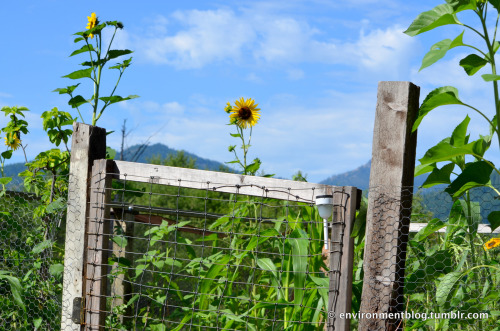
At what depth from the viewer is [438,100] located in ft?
6.27

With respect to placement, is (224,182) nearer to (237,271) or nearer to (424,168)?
(237,271)

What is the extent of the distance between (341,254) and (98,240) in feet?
4.20

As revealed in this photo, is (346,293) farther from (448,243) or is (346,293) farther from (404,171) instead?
(448,243)

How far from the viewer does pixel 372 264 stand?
6.68ft

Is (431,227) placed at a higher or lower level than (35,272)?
higher

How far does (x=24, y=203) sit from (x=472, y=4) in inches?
117

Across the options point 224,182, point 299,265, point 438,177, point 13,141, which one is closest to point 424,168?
point 438,177

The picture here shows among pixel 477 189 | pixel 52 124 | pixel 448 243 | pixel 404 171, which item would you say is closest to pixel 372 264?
pixel 404 171

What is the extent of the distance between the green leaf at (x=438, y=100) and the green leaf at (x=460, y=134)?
15 centimetres

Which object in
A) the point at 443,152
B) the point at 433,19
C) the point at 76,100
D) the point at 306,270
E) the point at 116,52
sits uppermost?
the point at 116,52

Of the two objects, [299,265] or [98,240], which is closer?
[299,265]

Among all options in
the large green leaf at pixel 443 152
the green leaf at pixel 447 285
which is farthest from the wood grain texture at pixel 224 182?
the green leaf at pixel 447 285

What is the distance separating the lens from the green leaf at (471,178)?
6.42ft

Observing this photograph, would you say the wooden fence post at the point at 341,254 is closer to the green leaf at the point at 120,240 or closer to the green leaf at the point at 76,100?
the green leaf at the point at 120,240
